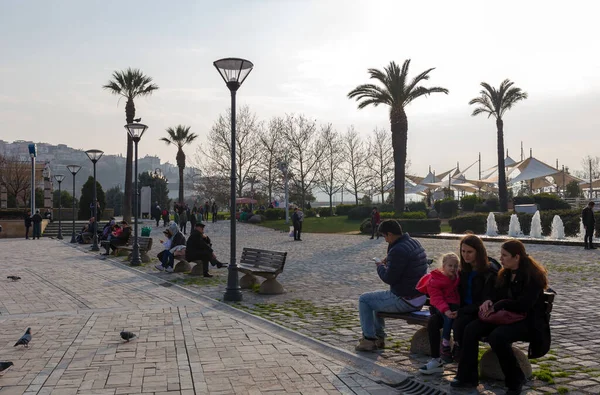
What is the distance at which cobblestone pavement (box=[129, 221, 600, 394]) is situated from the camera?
199 inches

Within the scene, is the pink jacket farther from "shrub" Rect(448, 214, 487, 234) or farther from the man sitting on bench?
"shrub" Rect(448, 214, 487, 234)

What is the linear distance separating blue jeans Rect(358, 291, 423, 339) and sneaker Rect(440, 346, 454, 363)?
2.34 feet

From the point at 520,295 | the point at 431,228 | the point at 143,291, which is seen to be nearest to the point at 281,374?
the point at 520,295

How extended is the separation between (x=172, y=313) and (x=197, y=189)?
52.4 m

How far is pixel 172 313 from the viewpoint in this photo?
8117mm

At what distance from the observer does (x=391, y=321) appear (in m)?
7.47

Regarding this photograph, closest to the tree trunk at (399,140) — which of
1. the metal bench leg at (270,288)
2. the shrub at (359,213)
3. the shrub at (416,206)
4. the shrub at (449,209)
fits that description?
the shrub at (359,213)

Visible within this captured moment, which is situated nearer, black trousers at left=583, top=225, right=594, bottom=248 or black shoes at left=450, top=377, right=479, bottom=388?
black shoes at left=450, top=377, right=479, bottom=388

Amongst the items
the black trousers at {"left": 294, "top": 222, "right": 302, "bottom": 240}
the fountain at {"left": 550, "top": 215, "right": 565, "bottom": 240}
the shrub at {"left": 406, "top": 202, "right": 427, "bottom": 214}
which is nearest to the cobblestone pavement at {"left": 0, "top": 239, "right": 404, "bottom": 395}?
the black trousers at {"left": 294, "top": 222, "right": 302, "bottom": 240}

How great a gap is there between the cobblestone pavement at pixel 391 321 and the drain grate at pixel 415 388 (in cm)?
17

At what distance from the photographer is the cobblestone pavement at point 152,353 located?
4691 millimetres

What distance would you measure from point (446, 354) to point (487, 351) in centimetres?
38

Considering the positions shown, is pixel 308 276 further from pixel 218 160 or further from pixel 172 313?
pixel 218 160

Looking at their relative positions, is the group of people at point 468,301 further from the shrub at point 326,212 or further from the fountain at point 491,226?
the shrub at point 326,212
